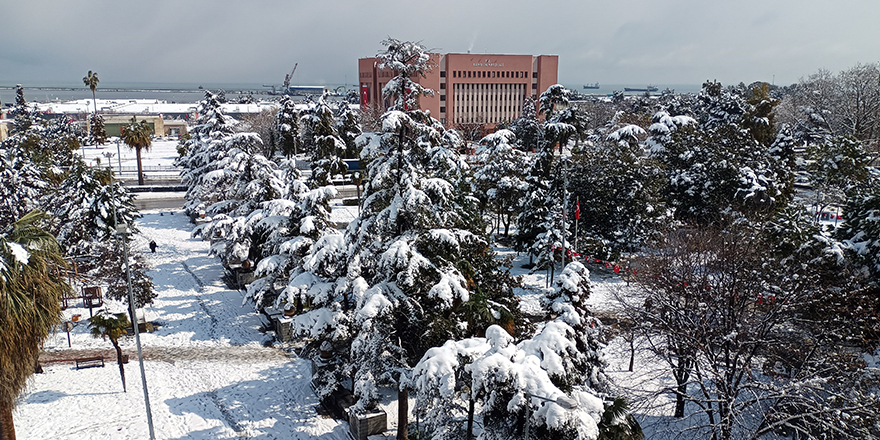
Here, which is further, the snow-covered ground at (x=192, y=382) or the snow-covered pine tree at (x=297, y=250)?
the snow-covered pine tree at (x=297, y=250)

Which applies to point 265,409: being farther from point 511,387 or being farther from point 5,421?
point 511,387

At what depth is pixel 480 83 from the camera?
105 m

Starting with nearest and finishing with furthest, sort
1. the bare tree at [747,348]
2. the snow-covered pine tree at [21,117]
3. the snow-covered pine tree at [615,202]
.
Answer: the bare tree at [747,348]
the snow-covered pine tree at [615,202]
the snow-covered pine tree at [21,117]

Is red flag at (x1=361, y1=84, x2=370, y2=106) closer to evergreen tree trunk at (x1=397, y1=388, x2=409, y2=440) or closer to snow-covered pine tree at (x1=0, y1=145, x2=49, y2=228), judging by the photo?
snow-covered pine tree at (x1=0, y1=145, x2=49, y2=228)

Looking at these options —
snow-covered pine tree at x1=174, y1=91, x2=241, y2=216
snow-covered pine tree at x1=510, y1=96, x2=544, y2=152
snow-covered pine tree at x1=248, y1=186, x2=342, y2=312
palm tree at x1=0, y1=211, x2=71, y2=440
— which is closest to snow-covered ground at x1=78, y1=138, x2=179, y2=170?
snow-covered pine tree at x1=174, y1=91, x2=241, y2=216

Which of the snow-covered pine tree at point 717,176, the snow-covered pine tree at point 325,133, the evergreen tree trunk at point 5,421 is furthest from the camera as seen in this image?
the snow-covered pine tree at point 325,133

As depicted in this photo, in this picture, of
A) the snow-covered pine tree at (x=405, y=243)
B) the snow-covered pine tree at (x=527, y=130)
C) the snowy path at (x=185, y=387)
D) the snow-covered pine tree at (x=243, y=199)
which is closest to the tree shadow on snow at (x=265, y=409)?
the snowy path at (x=185, y=387)

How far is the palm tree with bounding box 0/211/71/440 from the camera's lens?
1005 centimetres

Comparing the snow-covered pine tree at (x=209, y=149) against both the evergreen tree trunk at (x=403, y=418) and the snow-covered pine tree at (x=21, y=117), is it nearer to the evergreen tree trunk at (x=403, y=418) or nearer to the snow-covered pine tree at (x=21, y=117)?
the evergreen tree trunk at (x=403, y=418)

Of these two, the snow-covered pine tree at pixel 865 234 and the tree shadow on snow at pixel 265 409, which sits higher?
the snow-covered pine tree at pixel 865 234

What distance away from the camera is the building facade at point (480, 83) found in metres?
103

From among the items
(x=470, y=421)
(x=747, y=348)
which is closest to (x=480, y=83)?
(x=747, y=348)

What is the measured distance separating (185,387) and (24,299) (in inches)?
411

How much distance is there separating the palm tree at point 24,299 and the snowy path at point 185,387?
20.0 feet
